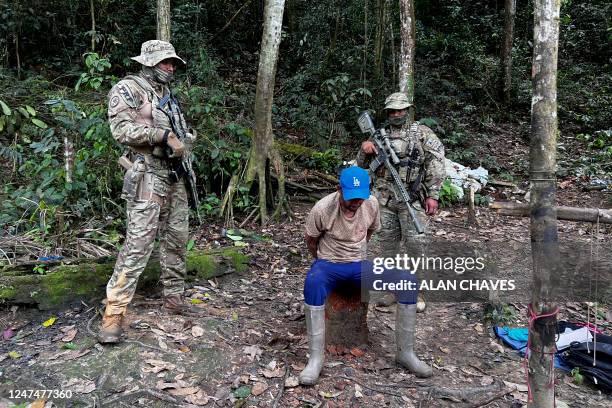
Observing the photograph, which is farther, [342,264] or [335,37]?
[335,37]

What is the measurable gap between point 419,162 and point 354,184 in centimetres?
180

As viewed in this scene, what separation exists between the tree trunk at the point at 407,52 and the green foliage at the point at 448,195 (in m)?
1.84

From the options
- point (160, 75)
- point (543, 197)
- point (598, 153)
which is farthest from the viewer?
point (598, 153)

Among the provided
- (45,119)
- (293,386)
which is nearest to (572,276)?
(293,386)

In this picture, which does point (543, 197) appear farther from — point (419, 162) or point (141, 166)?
point (141, 166)

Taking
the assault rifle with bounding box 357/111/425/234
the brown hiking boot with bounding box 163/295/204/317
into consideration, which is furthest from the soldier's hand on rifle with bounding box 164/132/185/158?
the assault rifle with bounding box 357/111/425/234

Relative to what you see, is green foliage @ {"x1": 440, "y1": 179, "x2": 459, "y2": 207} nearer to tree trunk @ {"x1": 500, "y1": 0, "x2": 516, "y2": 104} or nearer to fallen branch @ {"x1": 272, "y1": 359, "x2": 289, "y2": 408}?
fallen branch @ {"x1": 272, "y1": 359, "x2": 289, "y2": 408}

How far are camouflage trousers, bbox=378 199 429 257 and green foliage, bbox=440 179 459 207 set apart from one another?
12.7 ft

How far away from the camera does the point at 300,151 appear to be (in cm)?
1009

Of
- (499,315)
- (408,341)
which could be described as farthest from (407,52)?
(408,341)

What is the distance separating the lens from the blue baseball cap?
422 centimetres

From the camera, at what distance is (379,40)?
11.9m

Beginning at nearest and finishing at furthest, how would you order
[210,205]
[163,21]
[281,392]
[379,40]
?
[281,392]
[163,21]
[210,205]
[379,40]

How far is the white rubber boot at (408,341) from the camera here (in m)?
4.48
